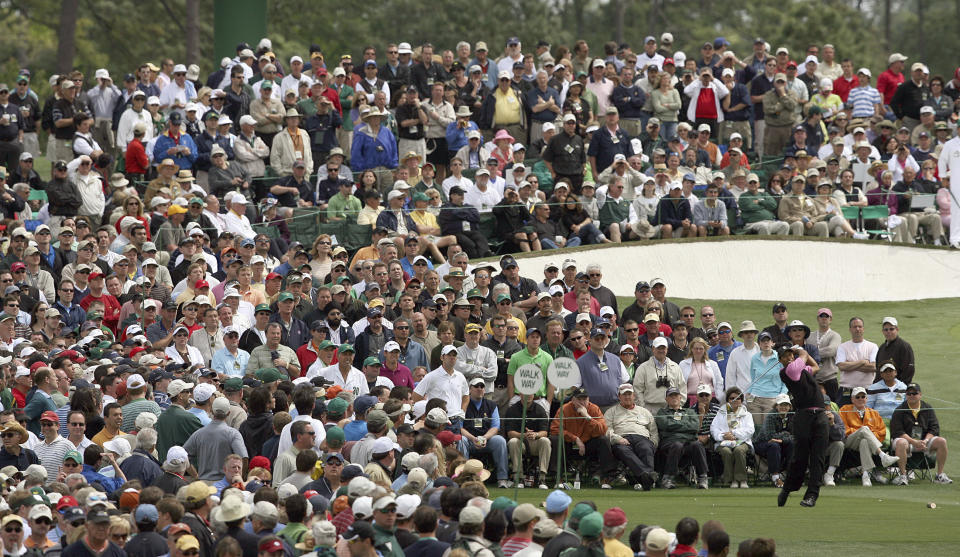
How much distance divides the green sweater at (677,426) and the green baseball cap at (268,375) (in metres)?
4.50

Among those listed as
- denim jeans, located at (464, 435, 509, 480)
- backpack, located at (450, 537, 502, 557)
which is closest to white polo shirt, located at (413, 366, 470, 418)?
denim jeans, located at (464, 435, 509, 480)

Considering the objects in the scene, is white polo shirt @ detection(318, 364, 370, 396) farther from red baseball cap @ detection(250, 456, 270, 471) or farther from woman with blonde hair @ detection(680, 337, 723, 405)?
woman with blonde hair @ detection(680, 337, 723, 405)

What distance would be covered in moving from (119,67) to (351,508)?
43.4 meters

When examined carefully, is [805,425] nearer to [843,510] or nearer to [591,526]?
[843,510]

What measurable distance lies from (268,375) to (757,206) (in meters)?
12.3

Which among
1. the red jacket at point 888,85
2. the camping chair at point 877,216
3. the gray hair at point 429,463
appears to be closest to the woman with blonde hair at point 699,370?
the gray hair at point 429,463

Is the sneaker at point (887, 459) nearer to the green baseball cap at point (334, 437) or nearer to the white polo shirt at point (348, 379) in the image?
the white polo shirt at point (348, 379)

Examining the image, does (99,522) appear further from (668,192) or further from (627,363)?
(668,192)

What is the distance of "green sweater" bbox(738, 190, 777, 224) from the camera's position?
1024 inches

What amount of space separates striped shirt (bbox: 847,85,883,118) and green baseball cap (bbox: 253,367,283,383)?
16714mm

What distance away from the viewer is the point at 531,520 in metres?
10.2

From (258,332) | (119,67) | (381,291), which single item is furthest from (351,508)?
(119,67)

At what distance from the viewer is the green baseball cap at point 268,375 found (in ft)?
53.8

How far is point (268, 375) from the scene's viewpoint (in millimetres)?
16422
